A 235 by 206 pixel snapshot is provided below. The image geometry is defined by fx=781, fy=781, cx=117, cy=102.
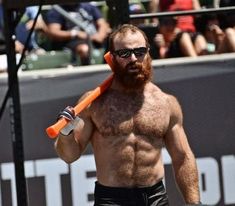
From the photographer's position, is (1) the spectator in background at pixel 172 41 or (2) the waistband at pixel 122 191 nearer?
(2) the waistband at pixel 122 191

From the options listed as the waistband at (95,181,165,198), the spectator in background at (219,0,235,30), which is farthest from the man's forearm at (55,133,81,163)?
the spectator in background at (219,0,235,30)

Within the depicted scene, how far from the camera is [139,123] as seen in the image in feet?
15.0

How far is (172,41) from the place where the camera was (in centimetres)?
704

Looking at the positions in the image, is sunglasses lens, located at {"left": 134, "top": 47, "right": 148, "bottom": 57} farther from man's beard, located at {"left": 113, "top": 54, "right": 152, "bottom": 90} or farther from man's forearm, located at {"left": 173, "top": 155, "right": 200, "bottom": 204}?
man's forearm, located at {"left": 173, "top": 155, "right": 200, "bottom": 204}

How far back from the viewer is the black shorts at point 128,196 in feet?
14.8

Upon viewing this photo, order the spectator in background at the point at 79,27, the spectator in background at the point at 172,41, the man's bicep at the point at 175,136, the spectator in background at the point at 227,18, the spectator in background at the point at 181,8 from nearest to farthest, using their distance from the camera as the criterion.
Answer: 1. the man's bicep at the point at 175,136
2. the spectator in background at the point at 172,41
3. the spectator in background at the point at 227,18
4. the spectator in background at the point at 181,8
5. the spectator in background at the point at 79,27

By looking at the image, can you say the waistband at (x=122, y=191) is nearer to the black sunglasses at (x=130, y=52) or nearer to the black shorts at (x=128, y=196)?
the black shorts at (x=128, y=196)

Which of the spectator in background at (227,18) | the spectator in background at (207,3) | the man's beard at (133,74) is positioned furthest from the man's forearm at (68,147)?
the spectator in background at (207,3)

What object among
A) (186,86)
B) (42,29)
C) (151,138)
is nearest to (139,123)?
(151,138)

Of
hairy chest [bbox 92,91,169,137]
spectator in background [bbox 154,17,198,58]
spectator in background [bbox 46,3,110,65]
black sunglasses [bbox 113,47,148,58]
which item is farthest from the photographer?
spectator in background [bbox 46,3,110,65]

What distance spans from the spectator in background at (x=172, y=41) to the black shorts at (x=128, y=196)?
2438mm

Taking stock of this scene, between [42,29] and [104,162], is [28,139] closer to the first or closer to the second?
[104,162]

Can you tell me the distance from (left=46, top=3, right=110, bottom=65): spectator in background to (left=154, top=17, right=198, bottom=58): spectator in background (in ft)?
3.87

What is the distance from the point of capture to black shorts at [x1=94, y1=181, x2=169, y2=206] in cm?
450
